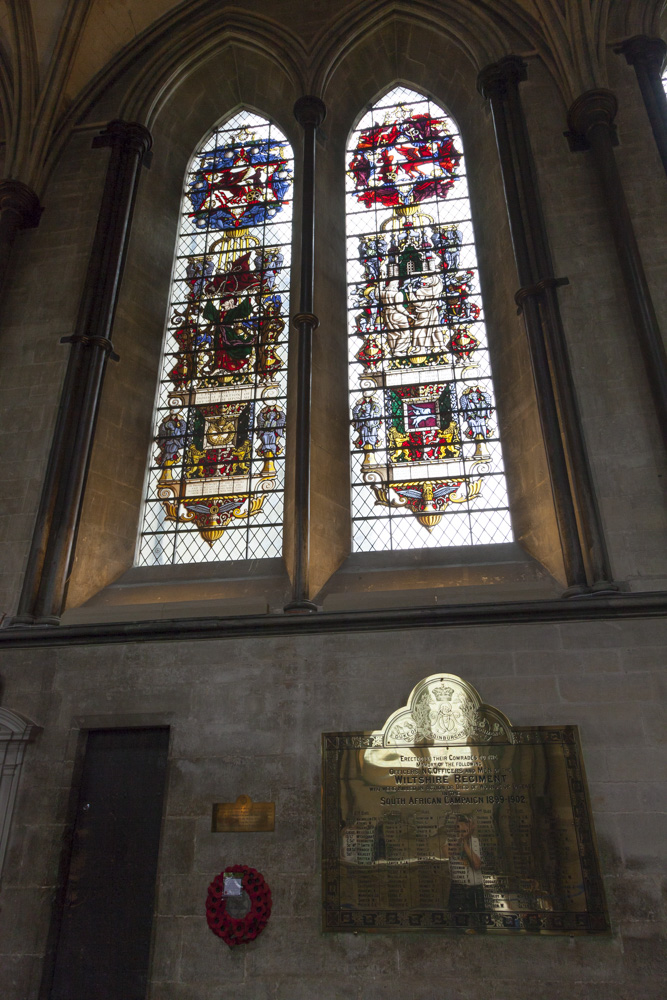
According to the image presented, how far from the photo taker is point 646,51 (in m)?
7.93

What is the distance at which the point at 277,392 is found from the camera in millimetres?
7547

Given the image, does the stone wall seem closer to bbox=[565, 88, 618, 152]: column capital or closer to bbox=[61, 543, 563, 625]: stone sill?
bbox=[61, 543, 563, 625]: stone sill

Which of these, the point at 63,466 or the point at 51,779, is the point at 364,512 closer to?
the point at 63,466

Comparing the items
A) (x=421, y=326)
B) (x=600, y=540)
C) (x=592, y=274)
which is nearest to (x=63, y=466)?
(x=421, y=326)

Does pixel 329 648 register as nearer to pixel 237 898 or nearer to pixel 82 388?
pixel 237 898

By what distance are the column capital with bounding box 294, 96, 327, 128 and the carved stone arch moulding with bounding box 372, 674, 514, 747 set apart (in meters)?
6.42

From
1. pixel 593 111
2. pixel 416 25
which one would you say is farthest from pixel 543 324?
pixel 416 25

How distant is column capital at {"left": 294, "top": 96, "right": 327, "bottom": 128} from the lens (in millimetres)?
8512

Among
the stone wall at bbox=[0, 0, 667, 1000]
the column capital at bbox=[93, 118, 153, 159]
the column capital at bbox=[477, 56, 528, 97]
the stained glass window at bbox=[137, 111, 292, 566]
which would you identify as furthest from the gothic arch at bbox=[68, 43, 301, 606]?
the column capital at bbox=[477, 56, 528, 97]

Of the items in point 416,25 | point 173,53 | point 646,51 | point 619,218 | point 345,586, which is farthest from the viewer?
point 173,53

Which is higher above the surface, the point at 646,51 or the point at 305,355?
the point at 646,51

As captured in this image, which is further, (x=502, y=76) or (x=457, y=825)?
(x=502, y=76)

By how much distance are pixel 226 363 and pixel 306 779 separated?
14.2ft

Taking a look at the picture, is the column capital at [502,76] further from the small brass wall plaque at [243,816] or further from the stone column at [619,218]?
the small brass wall plaque at [243,816]
